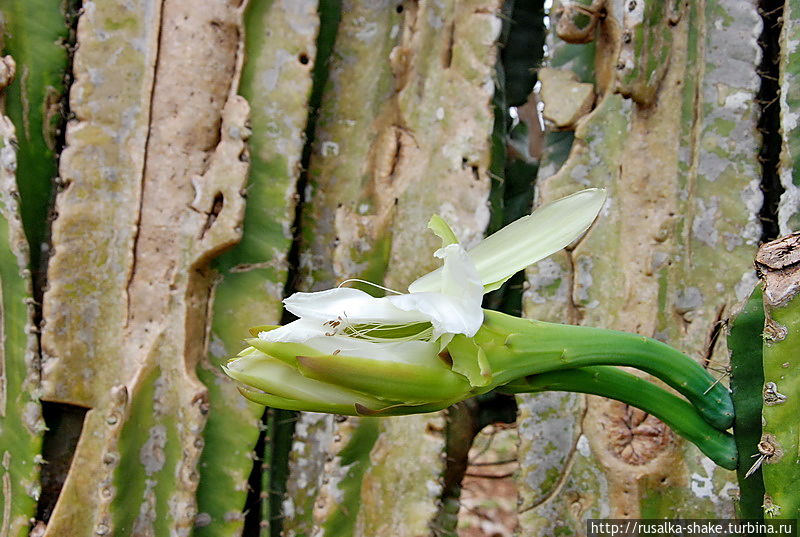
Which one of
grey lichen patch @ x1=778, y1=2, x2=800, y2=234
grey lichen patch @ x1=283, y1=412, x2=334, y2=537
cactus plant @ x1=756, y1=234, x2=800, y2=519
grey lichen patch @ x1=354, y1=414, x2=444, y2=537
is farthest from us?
grey lichen patch @ x1=283, y1=412, x2=334, y2=537

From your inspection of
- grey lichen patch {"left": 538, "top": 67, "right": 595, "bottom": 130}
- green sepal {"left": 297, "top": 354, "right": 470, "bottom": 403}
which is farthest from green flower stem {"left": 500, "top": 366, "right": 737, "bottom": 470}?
grey lichen patch {"left": 538, "top": 67, "right": 595, "bottom": 130}

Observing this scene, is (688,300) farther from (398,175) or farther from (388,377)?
(388,377)

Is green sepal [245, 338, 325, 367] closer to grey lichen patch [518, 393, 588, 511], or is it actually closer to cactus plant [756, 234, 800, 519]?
cactus plant [756, 234, 800, 519]

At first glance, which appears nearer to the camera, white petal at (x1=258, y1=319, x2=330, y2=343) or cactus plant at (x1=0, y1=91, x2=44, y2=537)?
white petal at (x1=258, y1=319, x2=330, y2=343)

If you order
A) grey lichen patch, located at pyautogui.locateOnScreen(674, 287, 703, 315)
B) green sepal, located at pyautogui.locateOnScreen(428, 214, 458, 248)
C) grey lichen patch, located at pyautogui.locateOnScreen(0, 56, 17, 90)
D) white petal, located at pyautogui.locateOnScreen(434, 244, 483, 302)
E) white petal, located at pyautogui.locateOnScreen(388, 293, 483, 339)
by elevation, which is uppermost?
grey lichen patch, located at pyautogui.locateOnScreen(0, 56, 17, 90)

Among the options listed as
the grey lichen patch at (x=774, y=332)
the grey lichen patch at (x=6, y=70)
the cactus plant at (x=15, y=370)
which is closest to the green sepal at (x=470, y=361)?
the grey lichen patch at (x=774, y=332)

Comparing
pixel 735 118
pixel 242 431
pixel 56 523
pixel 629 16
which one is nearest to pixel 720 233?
pixel 735 118

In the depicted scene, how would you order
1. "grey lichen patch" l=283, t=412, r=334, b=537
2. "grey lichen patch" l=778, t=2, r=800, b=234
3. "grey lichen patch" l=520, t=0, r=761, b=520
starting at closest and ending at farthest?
"grey lichen patch" l=778, t=2, r=800, b=234 → "grey lichen patch" l=520, t=0, r=761, b=520 → "grey lichen patch" l=283, t=412, r=334, b=537
